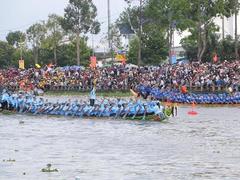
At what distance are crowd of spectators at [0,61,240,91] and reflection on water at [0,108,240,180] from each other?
49.2 feet

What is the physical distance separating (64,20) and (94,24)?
7209 mm

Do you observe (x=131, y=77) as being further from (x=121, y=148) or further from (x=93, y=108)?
(x=121, y=148)

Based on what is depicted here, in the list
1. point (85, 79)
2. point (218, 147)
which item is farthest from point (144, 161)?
point (85, 79)

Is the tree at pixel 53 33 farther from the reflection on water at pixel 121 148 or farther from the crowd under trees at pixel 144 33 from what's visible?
the reflection on water at pixel 121 148

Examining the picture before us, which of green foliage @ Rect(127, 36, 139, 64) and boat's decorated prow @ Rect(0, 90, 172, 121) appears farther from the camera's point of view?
green foliage @ Rect(127, 36, 139, 64)

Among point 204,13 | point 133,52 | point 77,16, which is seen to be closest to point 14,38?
point 77,16

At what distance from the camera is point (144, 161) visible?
945 inches

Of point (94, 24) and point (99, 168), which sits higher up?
point (94, 24)

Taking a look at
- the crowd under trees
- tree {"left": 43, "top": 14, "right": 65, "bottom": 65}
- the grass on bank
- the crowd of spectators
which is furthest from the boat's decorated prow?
tree {"left": 43, "top": 14, "right": 65, "bottom": 65}

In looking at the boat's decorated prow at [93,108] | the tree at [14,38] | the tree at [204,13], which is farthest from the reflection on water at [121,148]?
the tree at [14,38]

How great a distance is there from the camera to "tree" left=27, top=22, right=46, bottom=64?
108500 millimetres

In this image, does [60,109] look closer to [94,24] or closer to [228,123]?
[228,123]

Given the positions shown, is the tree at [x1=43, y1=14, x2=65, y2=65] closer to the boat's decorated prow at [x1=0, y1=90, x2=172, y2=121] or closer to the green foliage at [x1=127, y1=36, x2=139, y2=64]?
the green foliage at [x1=127, y1=36, x2=139, y2=64]

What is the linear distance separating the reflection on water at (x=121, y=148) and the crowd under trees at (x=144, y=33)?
1349 inches
